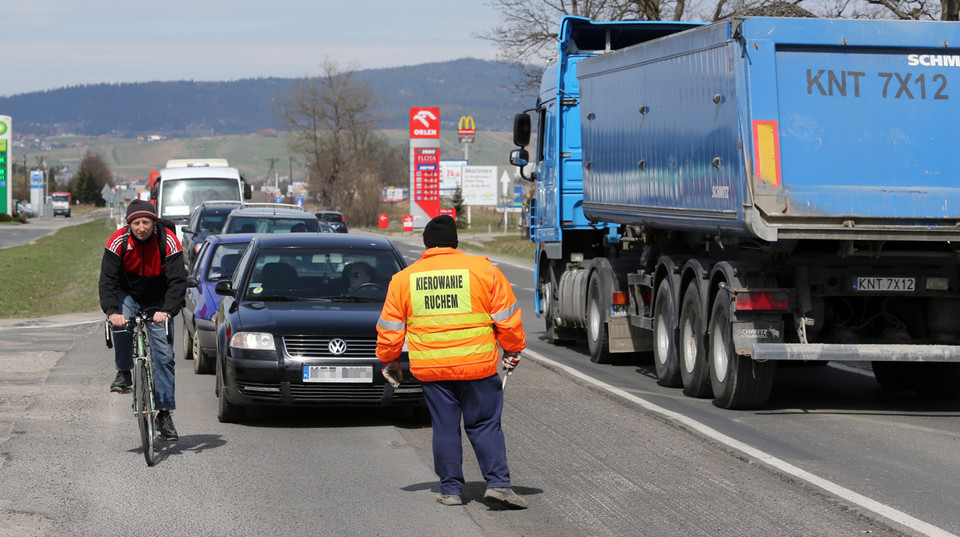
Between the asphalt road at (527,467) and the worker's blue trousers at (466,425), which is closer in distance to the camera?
the asphalt road at (527,467)

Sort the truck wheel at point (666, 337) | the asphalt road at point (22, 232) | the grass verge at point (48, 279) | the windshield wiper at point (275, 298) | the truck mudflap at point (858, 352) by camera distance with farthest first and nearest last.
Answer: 1. the asphalt road at point (22, 232)
2. the grass verge at point (48, 279)
3. the truck wheel at point (666, 337)
4. the windshield wiper at point (275, 298)
5. the truck mudflap at point (858, 352)

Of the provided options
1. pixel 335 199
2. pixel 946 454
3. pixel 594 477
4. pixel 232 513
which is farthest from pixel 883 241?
pixel 335 199

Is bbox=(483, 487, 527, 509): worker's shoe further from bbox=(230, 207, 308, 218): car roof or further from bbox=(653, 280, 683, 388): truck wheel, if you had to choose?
bbox=(230, 207, 308, 218): car roof

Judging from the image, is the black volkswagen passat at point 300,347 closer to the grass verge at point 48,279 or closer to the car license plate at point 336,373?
the car license plate at point 336,373

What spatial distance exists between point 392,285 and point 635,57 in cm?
713

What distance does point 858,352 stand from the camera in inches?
406

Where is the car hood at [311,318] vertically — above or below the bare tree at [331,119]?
below

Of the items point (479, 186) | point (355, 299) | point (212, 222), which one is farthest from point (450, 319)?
point (479, 186)

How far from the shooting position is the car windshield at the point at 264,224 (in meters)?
21.7

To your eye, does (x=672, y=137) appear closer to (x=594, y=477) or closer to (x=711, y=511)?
(x=594, y=477)

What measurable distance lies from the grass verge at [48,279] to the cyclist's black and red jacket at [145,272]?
47.0ft

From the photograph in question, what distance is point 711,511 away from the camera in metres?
6.96

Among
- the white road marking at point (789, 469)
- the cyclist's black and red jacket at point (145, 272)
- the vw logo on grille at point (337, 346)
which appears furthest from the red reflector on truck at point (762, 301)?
the cyclist's black and red jacket at point (145, 272)

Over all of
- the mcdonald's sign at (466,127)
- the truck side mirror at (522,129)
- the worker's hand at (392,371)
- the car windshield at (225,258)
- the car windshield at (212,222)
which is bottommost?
the worker's hand at (392,371)
